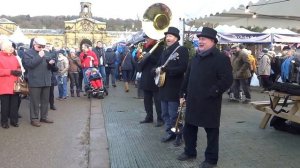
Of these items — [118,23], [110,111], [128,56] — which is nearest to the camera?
[110,111]

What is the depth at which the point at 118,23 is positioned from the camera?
142000 mm

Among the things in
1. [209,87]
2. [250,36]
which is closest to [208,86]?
[209,87]

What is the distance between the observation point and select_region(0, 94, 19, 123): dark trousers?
9.16 metres

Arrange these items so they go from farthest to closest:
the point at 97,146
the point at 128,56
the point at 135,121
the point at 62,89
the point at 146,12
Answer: the point at 128,56
the point at 62,89
the point at 135,121
the point at 146,12
the point at 97,146

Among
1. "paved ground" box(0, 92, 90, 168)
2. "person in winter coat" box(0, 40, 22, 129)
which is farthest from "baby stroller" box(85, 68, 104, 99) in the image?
"person in winter coat" box(0, 40, 22, 129)

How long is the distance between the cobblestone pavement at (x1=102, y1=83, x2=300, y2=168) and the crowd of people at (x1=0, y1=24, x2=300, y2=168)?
28 cm

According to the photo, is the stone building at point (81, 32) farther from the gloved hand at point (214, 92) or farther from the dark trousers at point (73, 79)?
the gloved hand at point (214, 92)

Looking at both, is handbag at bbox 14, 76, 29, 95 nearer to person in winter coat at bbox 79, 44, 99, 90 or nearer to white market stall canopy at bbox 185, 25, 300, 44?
person in winter coat at bbox 79, 44, 99, 90

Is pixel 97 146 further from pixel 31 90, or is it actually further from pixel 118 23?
pixel 118 23

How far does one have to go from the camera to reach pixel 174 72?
716 cm

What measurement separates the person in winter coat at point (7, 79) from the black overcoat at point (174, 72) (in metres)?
3.50

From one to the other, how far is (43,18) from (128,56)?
138784mm

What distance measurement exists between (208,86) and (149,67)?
3.28 metres

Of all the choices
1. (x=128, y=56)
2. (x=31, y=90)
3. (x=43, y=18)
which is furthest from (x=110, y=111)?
(x=43, y=18)
